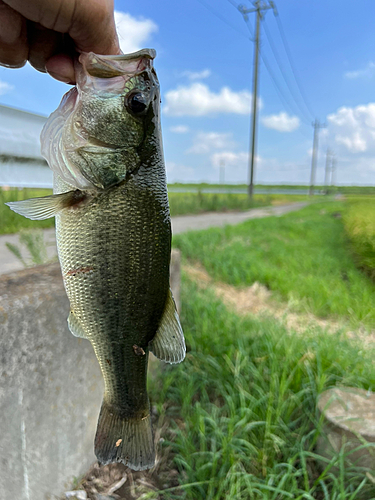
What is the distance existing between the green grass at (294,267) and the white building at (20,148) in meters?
2.64

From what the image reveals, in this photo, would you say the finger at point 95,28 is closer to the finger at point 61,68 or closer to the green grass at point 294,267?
the finger at point 61,68

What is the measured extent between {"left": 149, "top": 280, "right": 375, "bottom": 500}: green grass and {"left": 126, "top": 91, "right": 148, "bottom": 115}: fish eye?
5.96 feet

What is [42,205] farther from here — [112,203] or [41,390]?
[41,390]

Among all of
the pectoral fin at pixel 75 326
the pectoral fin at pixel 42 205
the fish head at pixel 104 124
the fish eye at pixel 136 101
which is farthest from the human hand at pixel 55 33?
the pectoral fin at pixel 75 326

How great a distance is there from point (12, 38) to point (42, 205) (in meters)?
0.64

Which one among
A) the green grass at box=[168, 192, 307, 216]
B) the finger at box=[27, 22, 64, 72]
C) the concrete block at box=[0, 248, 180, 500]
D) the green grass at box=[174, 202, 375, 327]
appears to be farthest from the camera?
the green grass at box=[168, 192, 307, 216]

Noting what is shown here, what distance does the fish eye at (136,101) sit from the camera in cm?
109

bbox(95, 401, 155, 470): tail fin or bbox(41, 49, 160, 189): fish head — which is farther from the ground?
bbox(41, 49, 160, 189): fish head

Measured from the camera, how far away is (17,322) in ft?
5.56

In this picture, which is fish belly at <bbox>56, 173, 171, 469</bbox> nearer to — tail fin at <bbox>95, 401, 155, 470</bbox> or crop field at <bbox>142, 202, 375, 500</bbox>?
tail fin at <bbox>95, 401, 155, 470</bbox>

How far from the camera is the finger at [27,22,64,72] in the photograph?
4.22 feet

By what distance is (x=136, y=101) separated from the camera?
1.10 m

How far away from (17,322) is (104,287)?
800 millimetres

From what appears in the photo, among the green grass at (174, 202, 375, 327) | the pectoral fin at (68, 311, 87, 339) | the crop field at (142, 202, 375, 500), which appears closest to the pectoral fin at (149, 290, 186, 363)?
the pectoral fin at (68, 311, 87, 339)
